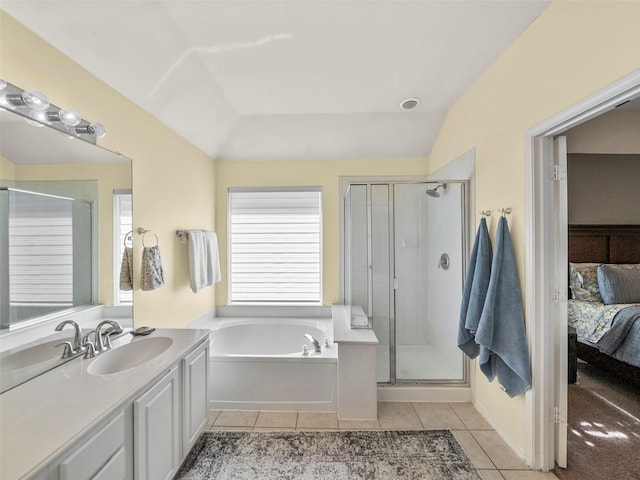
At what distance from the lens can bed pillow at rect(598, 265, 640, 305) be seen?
2.91 meters

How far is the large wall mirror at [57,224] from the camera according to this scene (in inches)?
47.9

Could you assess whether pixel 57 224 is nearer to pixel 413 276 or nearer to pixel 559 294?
pixel 413 276

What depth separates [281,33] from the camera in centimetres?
176

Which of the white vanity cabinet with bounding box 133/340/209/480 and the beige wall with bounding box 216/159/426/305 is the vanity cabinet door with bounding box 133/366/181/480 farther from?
the beige wall with bounding box 216/159/426/305

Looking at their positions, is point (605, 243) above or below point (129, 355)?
above

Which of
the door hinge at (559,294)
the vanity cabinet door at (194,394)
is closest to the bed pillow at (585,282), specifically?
the door hinge at (559,294)

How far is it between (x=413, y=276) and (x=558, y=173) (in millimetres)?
1333

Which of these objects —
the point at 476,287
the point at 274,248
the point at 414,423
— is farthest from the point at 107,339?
the point at 476,287

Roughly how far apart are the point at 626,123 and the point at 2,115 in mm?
3527

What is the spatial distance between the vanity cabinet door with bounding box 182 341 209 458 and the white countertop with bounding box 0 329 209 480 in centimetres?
21

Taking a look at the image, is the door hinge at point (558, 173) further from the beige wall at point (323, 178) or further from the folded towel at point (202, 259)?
the folded towel at point (202, 259)

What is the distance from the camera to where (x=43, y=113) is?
4.44ft

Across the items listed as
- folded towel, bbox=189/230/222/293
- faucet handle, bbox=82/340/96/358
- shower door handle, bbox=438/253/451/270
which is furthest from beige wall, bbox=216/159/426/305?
faucet handle, bbox=82/340/96/358

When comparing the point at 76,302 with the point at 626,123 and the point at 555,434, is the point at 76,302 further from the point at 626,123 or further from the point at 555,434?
the point at 626,123
